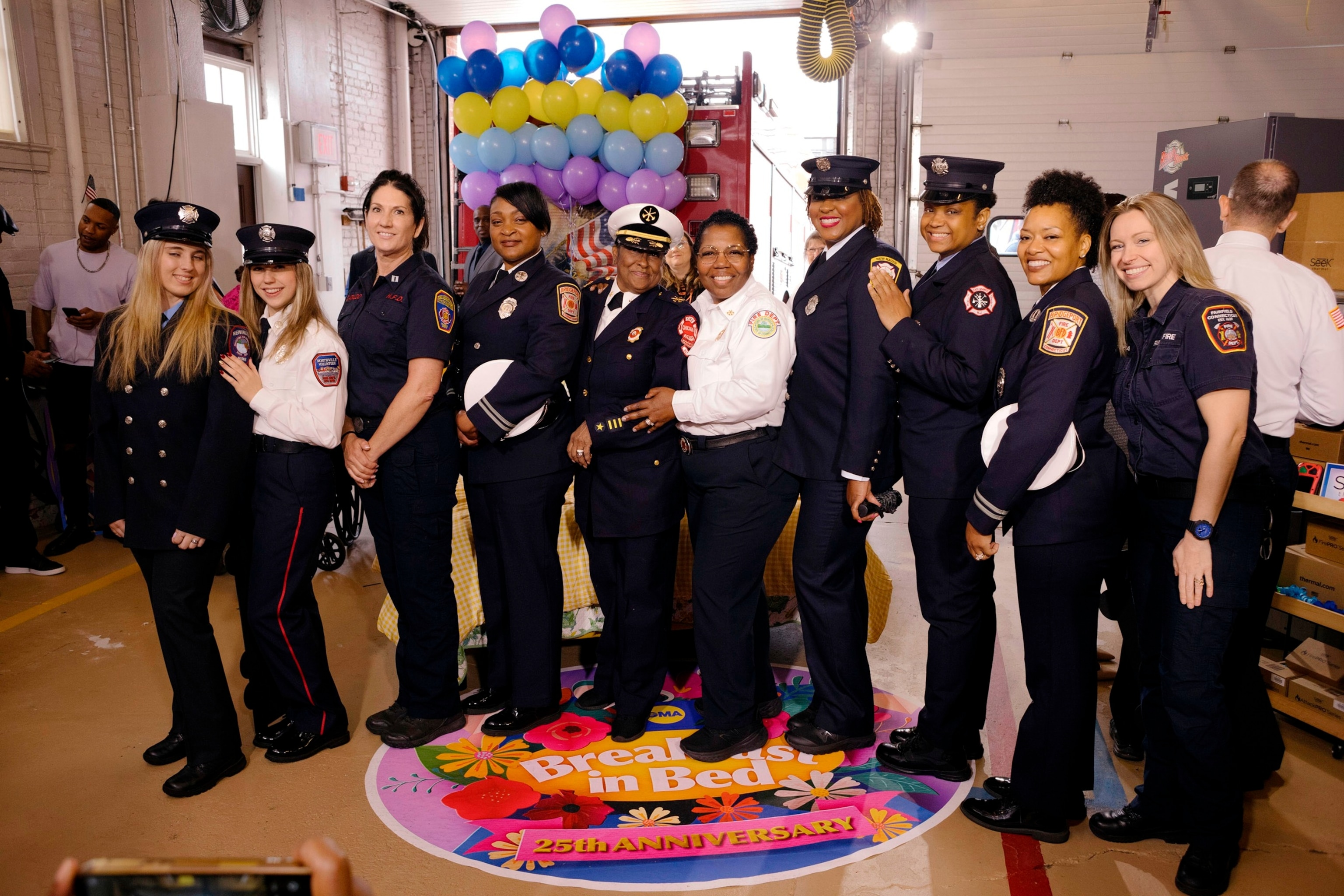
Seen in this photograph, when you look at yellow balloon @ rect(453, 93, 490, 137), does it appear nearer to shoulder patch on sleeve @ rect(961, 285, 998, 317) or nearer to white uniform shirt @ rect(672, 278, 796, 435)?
white uniform shirt @ rect(672, 278, 796, 435)

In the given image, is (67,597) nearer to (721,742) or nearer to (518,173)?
(721,742)

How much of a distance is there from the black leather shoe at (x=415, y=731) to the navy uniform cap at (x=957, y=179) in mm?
2300

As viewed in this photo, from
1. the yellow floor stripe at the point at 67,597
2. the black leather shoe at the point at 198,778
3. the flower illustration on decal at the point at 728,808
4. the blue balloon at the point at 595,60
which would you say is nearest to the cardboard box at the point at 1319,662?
the flower illustration on decal at the point at 728,808

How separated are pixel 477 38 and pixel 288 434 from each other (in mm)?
6139

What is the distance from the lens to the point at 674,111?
7180 millimetres

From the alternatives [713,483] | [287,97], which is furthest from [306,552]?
[287,97]

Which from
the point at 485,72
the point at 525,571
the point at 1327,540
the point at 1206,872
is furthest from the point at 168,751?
the point at 485,72

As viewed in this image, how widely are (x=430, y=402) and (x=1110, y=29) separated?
7.50 m

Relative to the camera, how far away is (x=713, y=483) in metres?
2.91

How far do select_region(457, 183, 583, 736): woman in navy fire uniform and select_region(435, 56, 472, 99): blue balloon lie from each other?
5.39 m

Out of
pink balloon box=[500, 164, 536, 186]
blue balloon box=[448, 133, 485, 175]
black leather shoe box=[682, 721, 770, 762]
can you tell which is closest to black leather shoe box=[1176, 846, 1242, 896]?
black leather shoe box=[682, 721, 770, 762]

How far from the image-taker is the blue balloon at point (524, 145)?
24.4ft

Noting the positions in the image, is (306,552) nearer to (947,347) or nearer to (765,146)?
(947,347)

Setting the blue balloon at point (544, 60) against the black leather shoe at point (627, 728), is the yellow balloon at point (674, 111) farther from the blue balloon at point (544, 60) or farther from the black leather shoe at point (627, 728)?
the black leather shoe at point (627, 728)
